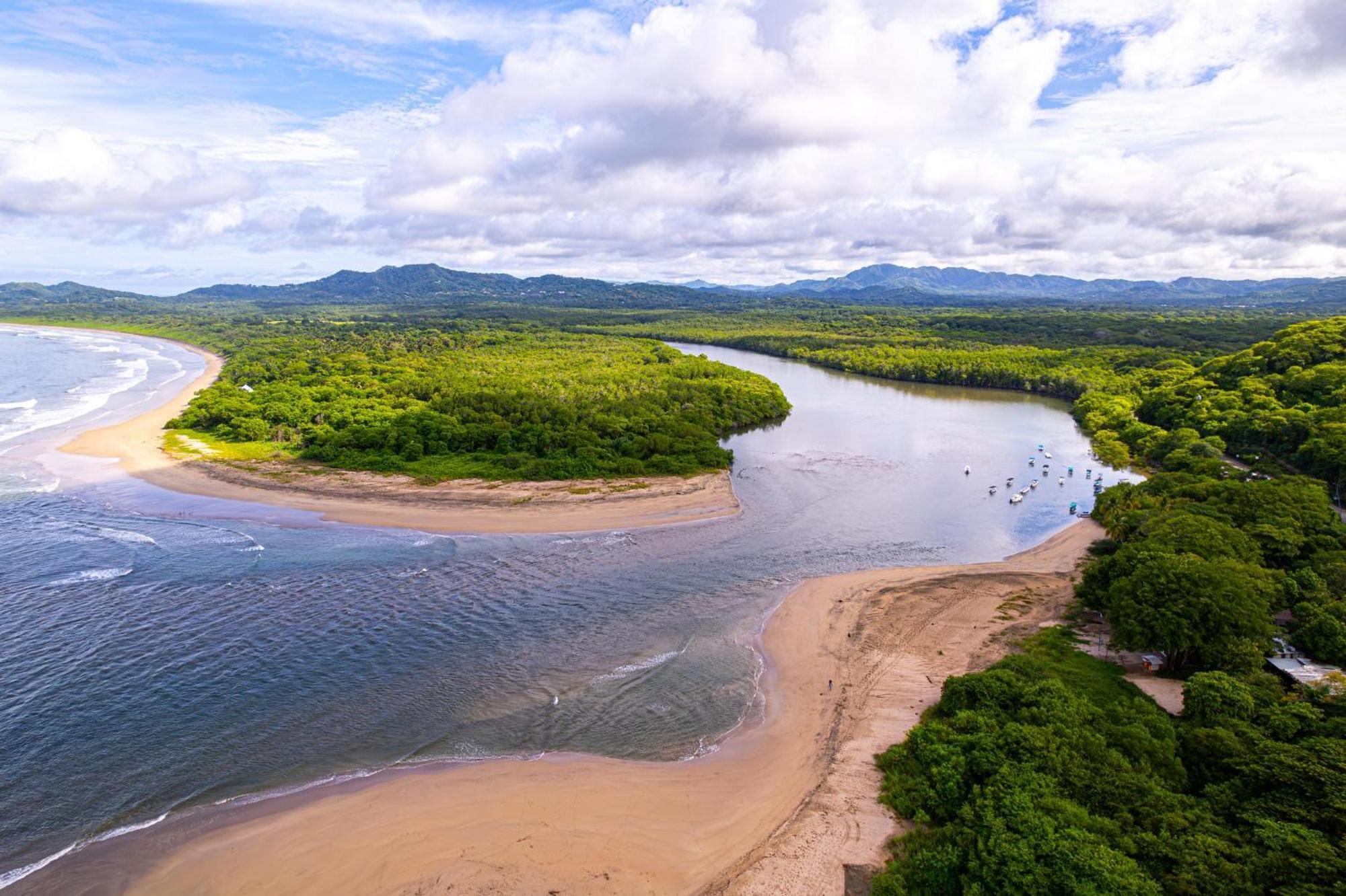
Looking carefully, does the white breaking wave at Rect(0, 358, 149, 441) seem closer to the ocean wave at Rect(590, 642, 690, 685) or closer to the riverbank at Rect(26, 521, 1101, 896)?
the riverbank at Rect(26, 521, 1101, 896)

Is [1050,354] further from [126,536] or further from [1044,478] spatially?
[126,536]

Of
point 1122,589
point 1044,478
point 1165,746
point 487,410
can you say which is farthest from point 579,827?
point 1044,478

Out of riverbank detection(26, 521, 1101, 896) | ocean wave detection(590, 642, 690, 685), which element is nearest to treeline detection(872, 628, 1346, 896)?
riverbank detection(26, 521, 1101, 896)

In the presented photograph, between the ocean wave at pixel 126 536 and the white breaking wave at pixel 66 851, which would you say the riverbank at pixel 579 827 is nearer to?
the white breaking wave at pixel 66 851

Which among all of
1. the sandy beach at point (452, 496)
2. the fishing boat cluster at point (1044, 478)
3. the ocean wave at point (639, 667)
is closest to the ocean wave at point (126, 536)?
the sandy beach at point (452, 496)

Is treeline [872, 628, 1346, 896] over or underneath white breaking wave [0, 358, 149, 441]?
underneath

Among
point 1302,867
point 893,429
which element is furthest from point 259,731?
point 893,429
